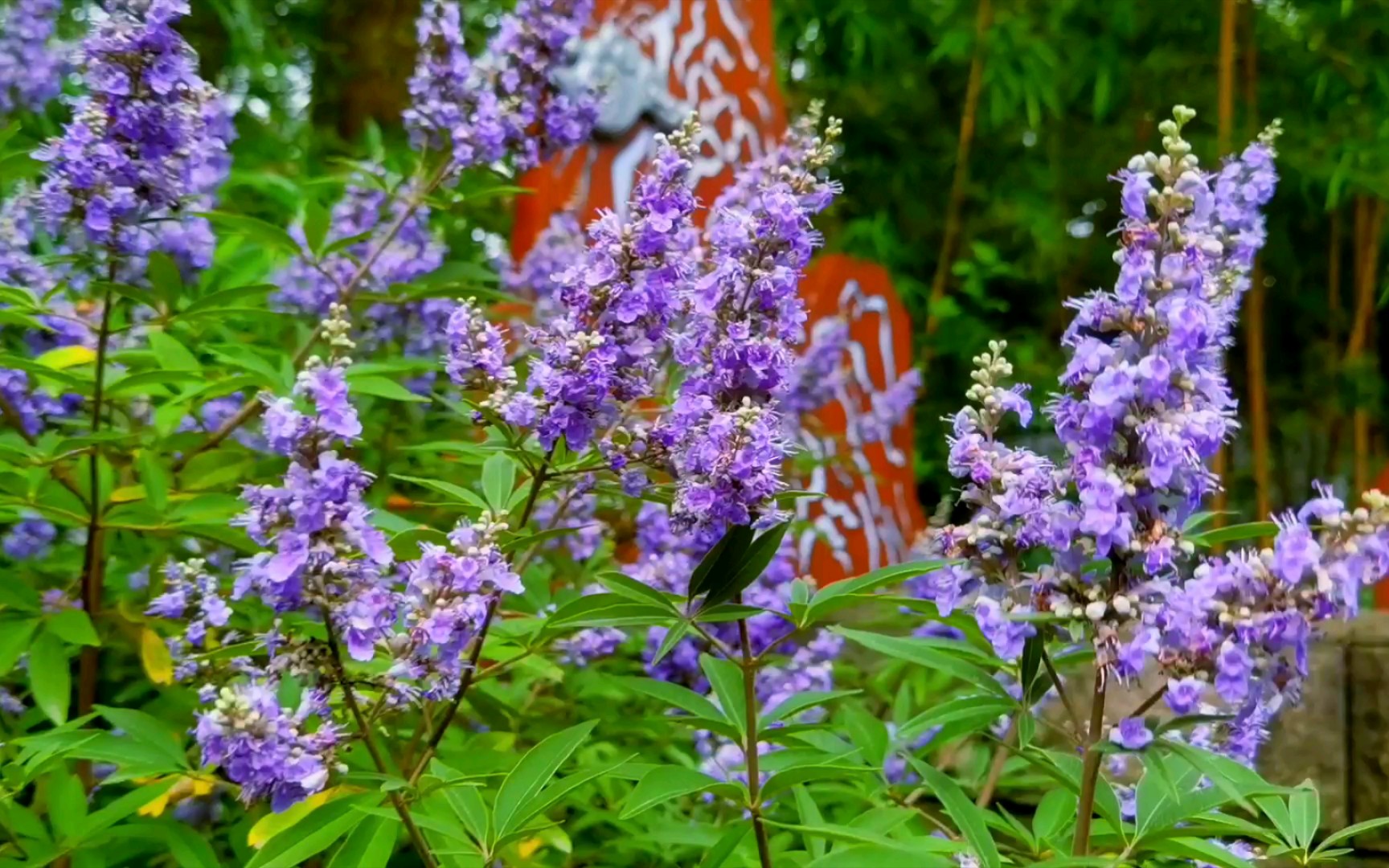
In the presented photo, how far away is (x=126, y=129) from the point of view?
1492 mm

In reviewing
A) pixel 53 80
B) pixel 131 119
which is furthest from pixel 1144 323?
pixel 53 80

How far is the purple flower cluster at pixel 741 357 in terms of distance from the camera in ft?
3.78

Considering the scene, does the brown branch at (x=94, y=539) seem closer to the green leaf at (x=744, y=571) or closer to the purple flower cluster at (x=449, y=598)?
the purple flower cluster at (x=449, y=598)

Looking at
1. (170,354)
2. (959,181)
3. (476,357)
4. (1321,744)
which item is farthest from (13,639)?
(959,181)

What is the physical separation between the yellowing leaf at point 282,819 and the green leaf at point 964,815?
60 cm

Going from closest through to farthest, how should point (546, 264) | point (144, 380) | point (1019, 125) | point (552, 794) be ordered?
1. point (552, 794)
2. point (144, 380)
3. point (546, 264)
4. point (1019, 125)

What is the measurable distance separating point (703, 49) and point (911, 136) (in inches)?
56.9

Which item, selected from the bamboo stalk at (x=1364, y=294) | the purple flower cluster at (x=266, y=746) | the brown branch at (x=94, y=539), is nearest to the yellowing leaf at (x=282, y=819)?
the purple flower cluster at (x=266, y=746)

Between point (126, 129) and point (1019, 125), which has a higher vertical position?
point (1019, 125)

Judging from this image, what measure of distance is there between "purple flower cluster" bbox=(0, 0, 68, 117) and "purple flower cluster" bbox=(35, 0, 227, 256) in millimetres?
957

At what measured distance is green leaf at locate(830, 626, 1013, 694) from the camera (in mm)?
1146

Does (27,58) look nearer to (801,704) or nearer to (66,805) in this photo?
(66,805)

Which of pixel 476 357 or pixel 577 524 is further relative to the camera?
pixel 577 524

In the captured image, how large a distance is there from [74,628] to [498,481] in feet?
2.10
